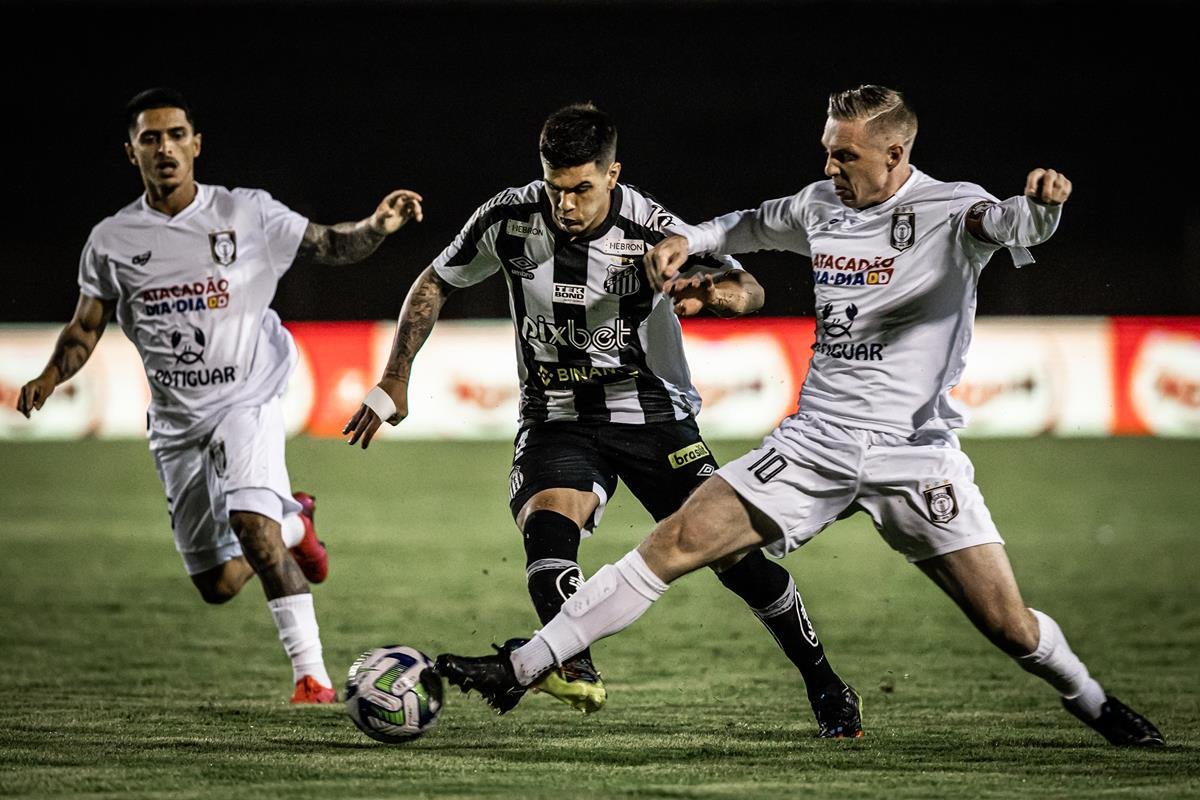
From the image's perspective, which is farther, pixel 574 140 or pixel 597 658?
pixel 597 658

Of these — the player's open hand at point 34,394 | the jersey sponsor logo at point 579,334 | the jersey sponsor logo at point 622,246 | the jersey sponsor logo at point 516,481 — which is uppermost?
the jersey sponsor logo at point 622,246

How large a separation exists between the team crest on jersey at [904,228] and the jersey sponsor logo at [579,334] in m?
1.11

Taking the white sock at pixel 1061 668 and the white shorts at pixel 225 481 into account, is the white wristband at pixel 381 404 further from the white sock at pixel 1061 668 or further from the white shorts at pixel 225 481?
the white sock at pixel 1061 668

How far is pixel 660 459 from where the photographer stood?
19.5 feet

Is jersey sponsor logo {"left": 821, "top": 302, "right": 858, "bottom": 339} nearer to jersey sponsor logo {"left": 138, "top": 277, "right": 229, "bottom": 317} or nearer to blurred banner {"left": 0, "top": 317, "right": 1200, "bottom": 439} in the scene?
jersey sponsor logo {"left": 138, "top": 277, "right": 229, "bottom": 317}

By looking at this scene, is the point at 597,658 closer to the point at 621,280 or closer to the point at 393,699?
the point at 621,280

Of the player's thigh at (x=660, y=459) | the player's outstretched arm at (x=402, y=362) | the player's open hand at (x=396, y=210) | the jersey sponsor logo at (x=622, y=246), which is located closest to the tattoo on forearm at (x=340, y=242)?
the player's open hand at (x=396, y=210)

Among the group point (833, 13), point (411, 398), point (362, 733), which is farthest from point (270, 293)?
point (833, 13)

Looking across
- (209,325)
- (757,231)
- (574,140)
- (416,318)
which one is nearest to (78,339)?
(209,325)

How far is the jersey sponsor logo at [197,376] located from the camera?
674cm

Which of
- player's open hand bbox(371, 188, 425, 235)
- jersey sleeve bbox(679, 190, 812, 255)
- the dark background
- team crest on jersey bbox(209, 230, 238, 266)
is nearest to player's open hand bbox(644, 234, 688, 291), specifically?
jersey sleeve bbox(679, 190, 812, 255)

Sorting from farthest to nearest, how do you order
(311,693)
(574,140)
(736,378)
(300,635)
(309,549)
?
(736,378), (309,549), (300,635), (311,693), (574,140)

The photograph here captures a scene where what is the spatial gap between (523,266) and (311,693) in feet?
6.37

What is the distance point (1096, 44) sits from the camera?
26.2 m
